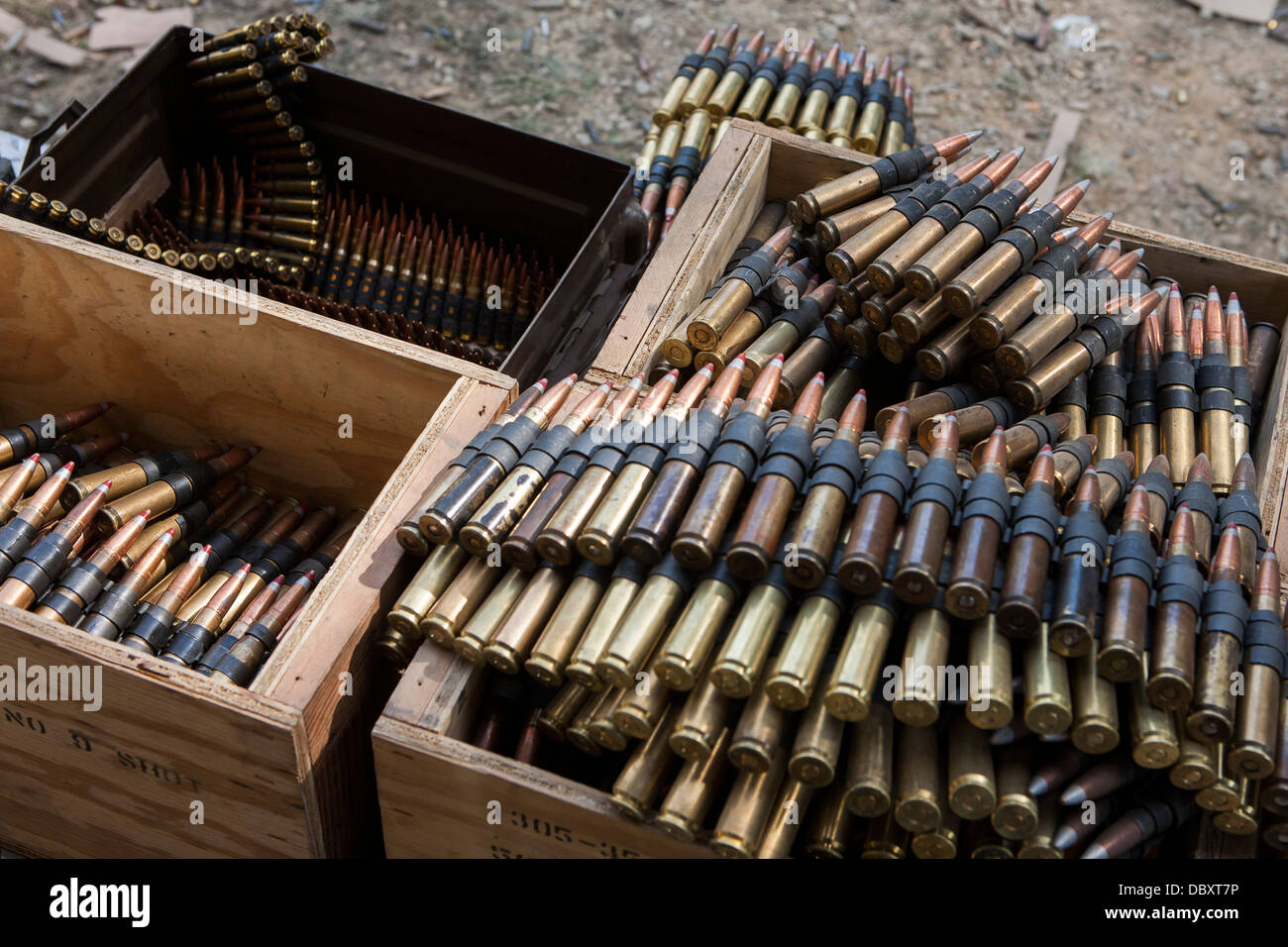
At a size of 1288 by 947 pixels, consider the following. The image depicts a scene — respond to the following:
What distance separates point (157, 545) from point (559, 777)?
75.7 inches

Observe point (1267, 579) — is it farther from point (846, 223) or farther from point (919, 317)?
point (846, 223)

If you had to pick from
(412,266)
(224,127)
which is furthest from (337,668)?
(224,127)

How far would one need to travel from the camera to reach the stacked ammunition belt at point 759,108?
595 cm

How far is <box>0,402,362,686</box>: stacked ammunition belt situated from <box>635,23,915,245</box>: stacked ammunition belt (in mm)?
2388

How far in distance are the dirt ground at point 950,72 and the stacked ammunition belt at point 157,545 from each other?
4.88m

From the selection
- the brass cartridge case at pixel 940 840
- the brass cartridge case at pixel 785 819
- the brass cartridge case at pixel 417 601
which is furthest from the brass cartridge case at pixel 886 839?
the brass cartridge case at pixel 417 601

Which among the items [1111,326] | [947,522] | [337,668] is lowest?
[337,668]

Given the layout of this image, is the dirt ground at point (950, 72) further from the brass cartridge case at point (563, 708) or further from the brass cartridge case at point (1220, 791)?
the brass cartridge case at point (1220, 791)

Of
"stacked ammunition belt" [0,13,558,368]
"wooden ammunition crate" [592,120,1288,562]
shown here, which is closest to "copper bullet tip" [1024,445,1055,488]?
"wooden ammunition crate" [592,120,1288,562]

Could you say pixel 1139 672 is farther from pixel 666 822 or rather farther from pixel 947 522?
pixel 666 822

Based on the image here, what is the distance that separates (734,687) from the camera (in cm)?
298

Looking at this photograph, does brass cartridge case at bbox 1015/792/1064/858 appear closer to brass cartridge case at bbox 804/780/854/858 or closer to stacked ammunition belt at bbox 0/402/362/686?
brass cartridge case at bbox 804/780/854/858

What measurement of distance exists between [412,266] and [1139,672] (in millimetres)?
4402

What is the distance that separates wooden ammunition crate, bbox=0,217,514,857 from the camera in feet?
10.8
